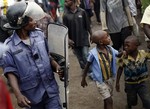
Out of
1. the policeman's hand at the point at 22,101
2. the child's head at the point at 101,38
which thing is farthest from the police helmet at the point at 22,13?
the child's head at the point at 101,38

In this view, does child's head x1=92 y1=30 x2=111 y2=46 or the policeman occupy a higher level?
the policeman

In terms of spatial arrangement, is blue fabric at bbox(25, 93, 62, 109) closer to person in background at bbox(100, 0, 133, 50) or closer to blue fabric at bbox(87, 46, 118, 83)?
blue fabric at bbox(87, 46, 118, 83)

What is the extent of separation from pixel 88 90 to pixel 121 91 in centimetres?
57

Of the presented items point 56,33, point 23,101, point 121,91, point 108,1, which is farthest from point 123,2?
point 23,101

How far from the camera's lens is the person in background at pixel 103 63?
5.03 meters

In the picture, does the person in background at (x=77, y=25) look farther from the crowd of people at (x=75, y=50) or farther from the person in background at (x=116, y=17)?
the person in background at (x=116, y=17)

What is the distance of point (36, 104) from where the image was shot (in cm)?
411

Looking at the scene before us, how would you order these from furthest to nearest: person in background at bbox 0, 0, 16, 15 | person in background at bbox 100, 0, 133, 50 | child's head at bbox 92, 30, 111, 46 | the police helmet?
person in background at bbox 0, 0, 16, 15, person in background at bbox 100, 0, 133, 50, child's head at bbox 92, 30, 111, 46, the police helmet

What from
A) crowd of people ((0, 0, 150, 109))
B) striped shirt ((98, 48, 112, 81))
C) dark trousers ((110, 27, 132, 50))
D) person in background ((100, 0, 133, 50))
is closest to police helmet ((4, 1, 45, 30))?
crowd of people ((0, 0, 150, 109))

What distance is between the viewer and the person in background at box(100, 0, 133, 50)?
630 centimetres

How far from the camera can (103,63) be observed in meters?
5.05

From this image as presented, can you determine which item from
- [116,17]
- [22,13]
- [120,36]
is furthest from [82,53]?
[22,13]

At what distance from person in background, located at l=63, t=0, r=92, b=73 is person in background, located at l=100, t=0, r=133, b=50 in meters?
0.50

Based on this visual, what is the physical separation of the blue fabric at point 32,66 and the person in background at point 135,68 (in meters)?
1.39
